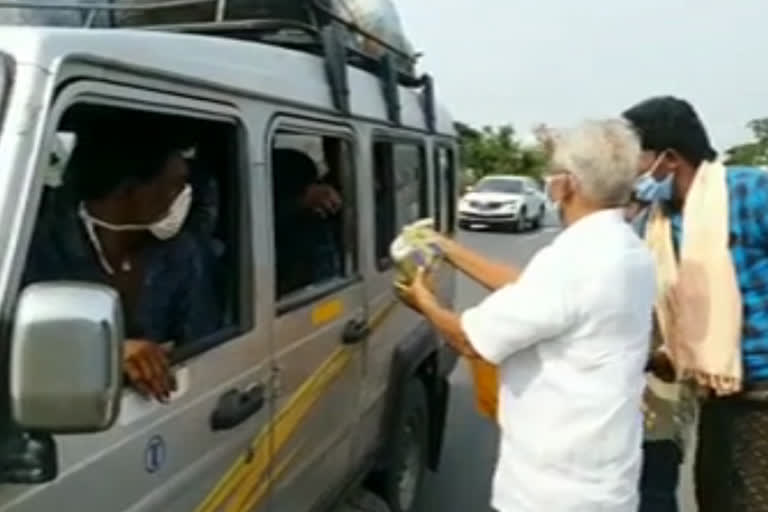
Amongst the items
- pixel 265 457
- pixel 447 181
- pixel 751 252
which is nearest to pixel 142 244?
pixel 265 457

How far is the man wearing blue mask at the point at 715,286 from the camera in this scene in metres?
3.88

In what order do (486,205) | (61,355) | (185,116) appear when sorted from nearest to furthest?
(61,355), (185,116), (486,205)

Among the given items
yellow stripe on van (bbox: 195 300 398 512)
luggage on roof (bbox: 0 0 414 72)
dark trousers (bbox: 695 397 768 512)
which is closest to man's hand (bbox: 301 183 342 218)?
yellow stripe on van (bbox: 195 300 398 512)

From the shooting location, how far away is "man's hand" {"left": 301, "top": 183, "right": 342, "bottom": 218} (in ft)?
14.3

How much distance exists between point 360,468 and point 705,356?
1.59 meters

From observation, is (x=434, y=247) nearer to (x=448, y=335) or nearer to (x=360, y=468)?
(x=448, y=335)

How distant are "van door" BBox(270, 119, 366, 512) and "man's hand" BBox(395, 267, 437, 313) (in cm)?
37

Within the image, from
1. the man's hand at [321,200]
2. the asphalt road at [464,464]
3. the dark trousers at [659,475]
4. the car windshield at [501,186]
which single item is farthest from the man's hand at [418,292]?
the car windshield at [501,186]

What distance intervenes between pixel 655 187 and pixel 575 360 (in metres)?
1.09

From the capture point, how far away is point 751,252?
154 inches

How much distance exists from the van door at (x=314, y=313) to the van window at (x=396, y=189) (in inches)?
18.1

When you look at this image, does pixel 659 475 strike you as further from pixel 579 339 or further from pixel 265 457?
pixel 265 457

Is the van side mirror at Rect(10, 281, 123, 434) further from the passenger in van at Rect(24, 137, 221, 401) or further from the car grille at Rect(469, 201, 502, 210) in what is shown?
the car grille at Rect(469, 201, 502, 210)

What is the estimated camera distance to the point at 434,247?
3.74 metres
